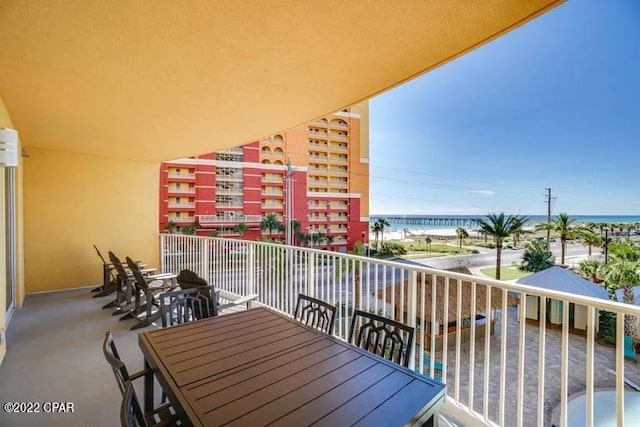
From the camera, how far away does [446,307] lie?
2.30 meters

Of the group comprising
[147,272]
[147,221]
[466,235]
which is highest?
[147,221]

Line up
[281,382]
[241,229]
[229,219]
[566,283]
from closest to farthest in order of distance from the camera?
[281,382]
[566,283]
[229,219]
[241,229]

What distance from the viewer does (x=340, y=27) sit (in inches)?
73.7

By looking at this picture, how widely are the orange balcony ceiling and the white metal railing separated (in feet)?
5.35

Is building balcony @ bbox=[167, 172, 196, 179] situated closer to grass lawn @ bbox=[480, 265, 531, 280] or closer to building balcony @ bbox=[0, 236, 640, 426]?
building balcony @ bbox=[0, 236, 640, 426]

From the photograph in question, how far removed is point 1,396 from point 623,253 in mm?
21856

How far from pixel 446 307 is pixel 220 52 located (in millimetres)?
2570

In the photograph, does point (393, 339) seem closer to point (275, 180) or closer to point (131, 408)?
point (131, 408)

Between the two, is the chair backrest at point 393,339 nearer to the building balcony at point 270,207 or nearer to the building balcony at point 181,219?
the building balcony at point 181,219

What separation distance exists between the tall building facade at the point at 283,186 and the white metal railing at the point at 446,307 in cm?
2099

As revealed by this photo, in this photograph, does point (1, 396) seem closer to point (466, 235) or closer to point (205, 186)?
point (205, 186)

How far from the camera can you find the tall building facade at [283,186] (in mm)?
31250

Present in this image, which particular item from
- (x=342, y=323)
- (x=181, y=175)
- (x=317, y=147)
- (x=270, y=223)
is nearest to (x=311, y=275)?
(x=342, y=323)

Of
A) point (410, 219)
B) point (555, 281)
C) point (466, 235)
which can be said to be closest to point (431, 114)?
point (466, 235)
